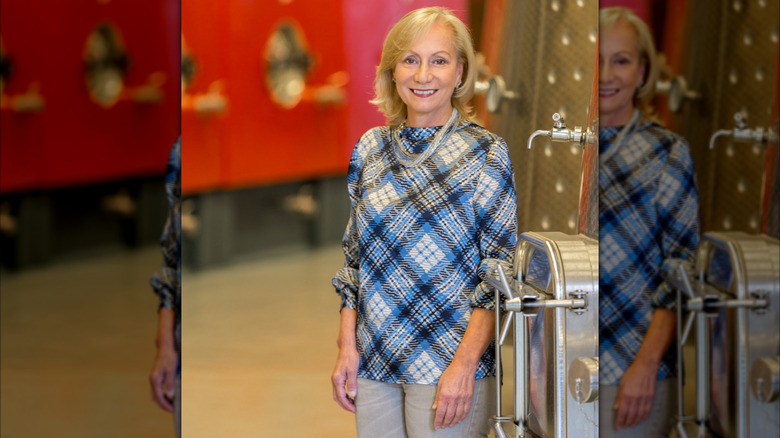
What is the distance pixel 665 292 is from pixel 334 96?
79 cm

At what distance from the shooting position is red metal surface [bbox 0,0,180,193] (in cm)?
138

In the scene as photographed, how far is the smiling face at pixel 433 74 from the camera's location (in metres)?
1.44

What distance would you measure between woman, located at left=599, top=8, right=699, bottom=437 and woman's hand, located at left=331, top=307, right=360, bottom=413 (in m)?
0.61

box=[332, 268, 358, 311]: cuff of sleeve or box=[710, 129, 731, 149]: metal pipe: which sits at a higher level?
box=[710, 129, 731, 149]: metal pipe

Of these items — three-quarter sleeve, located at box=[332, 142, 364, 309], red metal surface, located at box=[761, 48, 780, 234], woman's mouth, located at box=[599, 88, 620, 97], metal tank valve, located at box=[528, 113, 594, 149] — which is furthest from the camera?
three-quarter sleeve, located at box=[332, 142, 364, 309]

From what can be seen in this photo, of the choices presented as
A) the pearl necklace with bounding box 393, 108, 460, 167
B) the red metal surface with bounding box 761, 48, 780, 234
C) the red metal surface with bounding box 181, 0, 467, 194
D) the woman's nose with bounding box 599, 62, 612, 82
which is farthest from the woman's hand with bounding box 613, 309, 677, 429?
the red metal surface with bounding box 181, 0, 467, 194

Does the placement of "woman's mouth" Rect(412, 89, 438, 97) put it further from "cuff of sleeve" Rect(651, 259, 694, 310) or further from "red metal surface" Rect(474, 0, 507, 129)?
"cuff of sleeve" Rect(651, 259, 694, 310)

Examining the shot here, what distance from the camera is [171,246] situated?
1.43 m

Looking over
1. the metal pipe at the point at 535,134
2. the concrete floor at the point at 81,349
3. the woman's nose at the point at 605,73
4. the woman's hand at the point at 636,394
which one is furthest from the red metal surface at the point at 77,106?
the woman's hand at the point at 636,394

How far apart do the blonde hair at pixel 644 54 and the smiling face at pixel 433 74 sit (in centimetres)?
52

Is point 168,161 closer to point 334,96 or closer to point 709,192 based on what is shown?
point 334,96

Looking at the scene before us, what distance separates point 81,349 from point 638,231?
34.3 inches

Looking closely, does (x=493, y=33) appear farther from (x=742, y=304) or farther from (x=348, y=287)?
(x=742, y=304)

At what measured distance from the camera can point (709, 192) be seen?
87 centimetres
